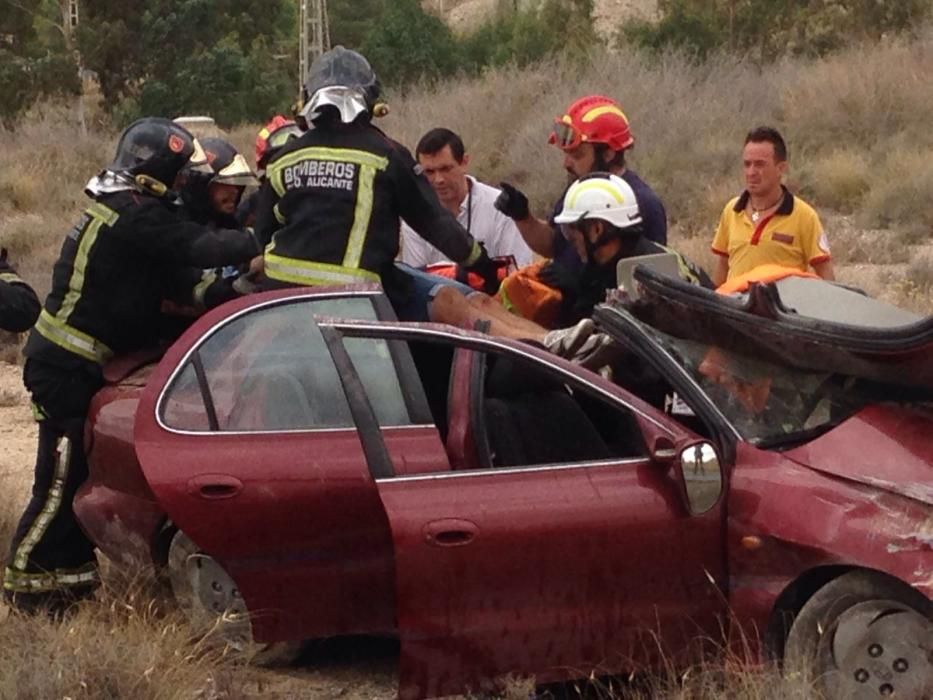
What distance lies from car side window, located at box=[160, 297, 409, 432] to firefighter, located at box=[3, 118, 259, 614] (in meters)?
0.79

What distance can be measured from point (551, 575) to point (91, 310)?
2351mm

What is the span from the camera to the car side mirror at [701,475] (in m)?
4.58

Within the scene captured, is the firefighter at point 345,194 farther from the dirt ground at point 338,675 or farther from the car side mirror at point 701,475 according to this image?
the car side mirror at point 701,475

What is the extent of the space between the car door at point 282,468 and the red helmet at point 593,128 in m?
1.94

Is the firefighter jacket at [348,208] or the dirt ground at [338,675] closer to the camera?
the dirt ground at [338,675]

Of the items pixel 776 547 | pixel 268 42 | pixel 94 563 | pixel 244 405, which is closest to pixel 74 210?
pixel 94 563

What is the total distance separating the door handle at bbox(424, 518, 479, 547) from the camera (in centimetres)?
462

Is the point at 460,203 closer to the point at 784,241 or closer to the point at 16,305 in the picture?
the point at 784,241

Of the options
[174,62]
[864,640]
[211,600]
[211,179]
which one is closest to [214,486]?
[211,600]

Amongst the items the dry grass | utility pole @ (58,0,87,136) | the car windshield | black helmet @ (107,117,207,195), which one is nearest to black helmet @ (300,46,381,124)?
black helmet @ (107,117,207,195)

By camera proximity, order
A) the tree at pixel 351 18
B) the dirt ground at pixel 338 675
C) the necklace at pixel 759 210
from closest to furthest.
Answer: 1. the dirt ground at pixel 338 675
2. the necklace at pixel 759 210
3. the tree at pixel 351 18

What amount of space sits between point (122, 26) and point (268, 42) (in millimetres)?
5723

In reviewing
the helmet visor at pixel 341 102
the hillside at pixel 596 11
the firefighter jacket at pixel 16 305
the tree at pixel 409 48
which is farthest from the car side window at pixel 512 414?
the hillside at pixel 596 11

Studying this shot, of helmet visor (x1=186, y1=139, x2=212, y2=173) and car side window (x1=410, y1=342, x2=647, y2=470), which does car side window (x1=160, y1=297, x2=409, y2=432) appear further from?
helmet visor (x1=186, y1=139, x2=212, y2=173)
